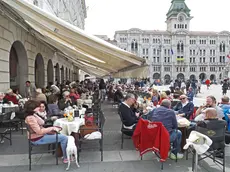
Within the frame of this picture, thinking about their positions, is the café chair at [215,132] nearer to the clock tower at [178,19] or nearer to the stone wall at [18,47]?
the stone wall at [18,47]

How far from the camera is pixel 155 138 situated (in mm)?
4289

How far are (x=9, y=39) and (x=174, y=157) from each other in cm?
690

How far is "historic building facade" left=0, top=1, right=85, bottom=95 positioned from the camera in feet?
25.0

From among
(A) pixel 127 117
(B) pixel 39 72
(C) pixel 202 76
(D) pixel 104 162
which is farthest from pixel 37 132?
(C) pixel 202 76

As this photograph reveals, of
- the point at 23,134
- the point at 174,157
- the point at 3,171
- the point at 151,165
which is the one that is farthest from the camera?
the point at 23,134

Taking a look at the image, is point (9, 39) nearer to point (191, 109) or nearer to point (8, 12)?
point (8, 12)

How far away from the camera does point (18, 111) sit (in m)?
6.92

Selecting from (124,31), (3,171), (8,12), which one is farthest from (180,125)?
(124,31)

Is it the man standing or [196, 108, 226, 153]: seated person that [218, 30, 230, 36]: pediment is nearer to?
the man standing

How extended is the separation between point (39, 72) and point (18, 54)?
3.61 metres

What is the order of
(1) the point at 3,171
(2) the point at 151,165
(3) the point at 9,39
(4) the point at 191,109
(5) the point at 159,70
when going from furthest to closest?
(5) the point at 159,70 → (3) the point at 9,39 → (4) the point at 191,109 → (2) the point at 151,165 → (1) the point at 3,171

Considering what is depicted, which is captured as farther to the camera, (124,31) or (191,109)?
(124,31)

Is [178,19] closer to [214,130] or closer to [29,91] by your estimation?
[29,91]

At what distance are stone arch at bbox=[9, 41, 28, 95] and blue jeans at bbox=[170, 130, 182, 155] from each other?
7.73 meters
